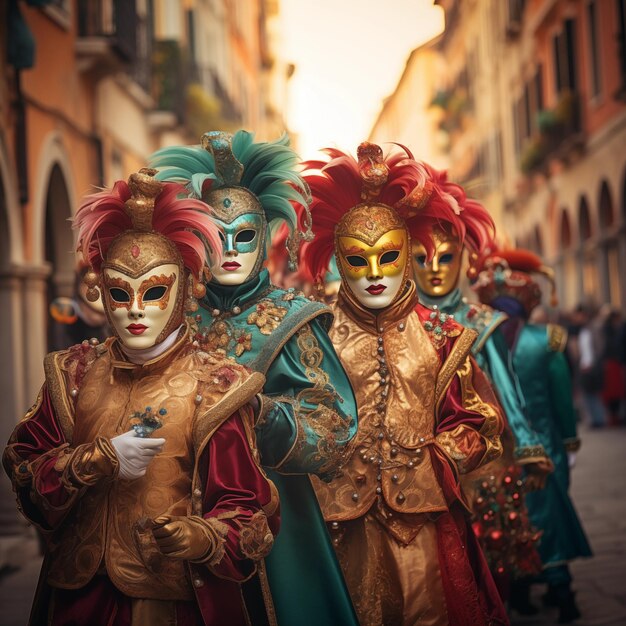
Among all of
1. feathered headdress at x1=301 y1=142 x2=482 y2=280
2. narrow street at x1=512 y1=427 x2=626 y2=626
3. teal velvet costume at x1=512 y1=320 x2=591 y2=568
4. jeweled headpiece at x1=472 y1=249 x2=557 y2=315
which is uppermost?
feathered headdress at x1=301 y1=142 x2=482 y2=280

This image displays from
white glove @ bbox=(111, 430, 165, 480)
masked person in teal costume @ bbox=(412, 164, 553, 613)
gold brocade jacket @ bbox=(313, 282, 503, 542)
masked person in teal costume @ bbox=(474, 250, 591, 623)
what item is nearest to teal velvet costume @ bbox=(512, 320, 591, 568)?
masked person in teal costume @ bbox=(474, 250, 591, 623)

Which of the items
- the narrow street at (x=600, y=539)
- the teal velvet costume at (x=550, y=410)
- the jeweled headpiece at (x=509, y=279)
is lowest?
the narrow street at (x=600, y=539)

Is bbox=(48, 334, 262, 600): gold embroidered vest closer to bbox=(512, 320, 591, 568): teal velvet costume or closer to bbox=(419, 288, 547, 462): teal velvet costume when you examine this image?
bbox=(419, 288, 547, 462): teal velvet costume

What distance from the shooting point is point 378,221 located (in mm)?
5520

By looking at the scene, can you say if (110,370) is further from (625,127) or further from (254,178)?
(625,127)

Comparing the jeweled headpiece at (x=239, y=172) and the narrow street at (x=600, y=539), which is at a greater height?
Answer: the jeweled headpiece at (x=239, y=172)

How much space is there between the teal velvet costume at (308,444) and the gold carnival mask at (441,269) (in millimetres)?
1923

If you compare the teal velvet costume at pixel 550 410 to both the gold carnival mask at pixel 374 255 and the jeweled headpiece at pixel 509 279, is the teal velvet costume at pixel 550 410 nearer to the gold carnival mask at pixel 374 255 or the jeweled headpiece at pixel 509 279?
the jeweled headpiece at pixel 509 279

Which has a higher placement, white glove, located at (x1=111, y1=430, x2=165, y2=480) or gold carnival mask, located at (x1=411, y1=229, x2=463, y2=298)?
gold carnival mask, located at (x1=411, y1=229, x2=463, y2=298)

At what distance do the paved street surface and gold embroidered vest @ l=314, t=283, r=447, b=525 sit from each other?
234 centimetres

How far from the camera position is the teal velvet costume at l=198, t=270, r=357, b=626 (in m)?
4.61

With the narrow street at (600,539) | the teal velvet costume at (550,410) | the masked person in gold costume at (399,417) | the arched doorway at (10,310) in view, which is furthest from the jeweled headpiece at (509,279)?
the arched doorway at (10,310)

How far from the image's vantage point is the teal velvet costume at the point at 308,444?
15.1 feet

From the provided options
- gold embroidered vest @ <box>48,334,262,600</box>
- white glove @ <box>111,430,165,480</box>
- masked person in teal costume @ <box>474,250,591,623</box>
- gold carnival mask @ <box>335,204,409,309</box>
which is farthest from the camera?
masked person in teal costume @ <box>474,250,591,623</box>
